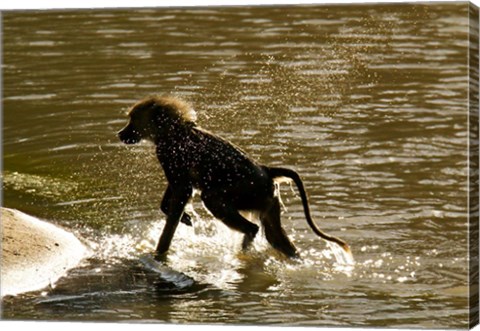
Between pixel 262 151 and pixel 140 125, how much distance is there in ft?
2.31

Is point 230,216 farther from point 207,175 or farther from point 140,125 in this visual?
point 140,125

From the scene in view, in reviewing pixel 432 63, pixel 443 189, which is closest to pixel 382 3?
pixel 432 63

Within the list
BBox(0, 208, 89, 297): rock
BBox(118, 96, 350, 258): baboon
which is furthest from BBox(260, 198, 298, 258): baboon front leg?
BBox(0, 208, 89, 297): rock

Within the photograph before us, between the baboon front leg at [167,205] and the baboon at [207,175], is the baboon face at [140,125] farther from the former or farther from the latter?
the baboon front leg at [167,205]

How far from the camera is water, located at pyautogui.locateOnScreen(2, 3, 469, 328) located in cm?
744

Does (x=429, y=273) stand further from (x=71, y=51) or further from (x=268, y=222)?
(x=71, y=51)

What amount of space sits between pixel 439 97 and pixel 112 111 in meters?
1.94

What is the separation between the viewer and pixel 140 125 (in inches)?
323

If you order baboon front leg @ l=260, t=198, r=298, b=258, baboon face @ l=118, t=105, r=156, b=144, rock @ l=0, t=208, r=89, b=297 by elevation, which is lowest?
rock @ l=0, t=208, r=89, b=297

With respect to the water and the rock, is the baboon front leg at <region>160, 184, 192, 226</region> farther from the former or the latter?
the rock

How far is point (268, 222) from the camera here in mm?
7953

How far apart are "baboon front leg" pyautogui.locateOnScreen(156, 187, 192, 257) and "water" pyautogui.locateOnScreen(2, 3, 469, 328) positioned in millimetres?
88

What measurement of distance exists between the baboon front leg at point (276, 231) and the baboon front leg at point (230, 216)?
80 mm

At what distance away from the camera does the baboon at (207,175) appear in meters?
7.91
